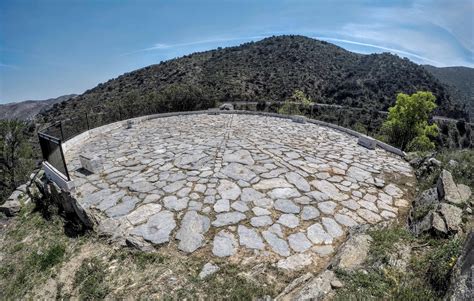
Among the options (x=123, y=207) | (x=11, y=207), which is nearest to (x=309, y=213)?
(x=123, y=207)

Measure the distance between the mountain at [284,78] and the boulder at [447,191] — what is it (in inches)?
1164

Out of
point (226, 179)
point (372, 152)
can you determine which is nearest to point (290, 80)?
point (372, 152)

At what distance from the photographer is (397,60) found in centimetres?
5088

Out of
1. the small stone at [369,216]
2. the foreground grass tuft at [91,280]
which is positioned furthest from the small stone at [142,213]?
the small stone at [369,216]

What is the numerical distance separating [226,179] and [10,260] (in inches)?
128

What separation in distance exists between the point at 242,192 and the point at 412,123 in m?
16.7

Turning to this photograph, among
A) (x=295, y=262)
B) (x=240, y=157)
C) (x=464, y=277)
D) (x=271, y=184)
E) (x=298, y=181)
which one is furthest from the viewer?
(x=240, y=157)

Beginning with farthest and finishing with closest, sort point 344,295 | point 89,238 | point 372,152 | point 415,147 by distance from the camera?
point 415,147 < point 372,152 < point 89,238 < point 344,295

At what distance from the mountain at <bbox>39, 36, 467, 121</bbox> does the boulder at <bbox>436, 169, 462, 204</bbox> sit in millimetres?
29576

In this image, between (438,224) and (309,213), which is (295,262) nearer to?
(309,213)

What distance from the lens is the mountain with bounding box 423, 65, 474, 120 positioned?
53.1 metres

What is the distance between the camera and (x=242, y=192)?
4.12m

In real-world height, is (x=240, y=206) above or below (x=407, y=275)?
above

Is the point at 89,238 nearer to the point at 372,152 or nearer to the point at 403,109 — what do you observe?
the point at 372,152
